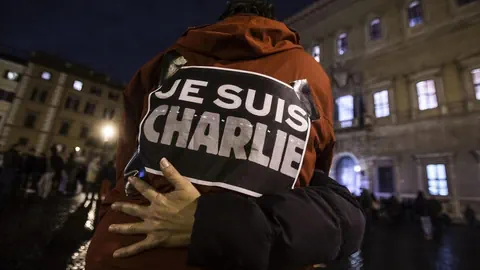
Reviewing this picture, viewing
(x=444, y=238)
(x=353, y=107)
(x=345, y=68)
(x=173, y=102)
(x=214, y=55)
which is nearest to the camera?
(x=173, y=102)

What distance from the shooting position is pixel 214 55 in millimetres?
1096

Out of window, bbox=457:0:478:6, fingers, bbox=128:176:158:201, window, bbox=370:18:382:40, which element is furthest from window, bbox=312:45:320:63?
fingers, bbox=128:176:158:201

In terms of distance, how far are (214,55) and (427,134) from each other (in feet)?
45.2

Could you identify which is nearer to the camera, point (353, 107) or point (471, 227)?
point (471, 227)

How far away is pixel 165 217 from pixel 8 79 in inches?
1277

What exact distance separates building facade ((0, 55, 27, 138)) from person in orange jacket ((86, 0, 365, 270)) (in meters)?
31.0

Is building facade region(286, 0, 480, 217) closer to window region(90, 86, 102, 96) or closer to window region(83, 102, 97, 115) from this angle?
window region(90, 86, 102, 96)

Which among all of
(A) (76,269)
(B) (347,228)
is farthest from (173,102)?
(A) (76,269)

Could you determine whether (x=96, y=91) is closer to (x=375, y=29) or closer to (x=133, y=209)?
(x=375, y=29)

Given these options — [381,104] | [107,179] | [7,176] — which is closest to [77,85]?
[7,176]

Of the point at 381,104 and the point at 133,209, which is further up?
the point at 381,104

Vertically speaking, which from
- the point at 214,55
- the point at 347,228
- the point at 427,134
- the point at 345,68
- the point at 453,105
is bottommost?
the point at 347,228

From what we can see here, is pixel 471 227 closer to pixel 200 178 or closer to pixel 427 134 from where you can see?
pixel 427 134

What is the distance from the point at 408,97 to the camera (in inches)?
484
